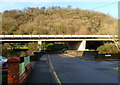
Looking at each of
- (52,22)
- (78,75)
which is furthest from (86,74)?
(52,22)

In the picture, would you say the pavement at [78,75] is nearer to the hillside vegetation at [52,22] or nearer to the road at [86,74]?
the road at [86,74]

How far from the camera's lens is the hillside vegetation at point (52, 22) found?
284 ft

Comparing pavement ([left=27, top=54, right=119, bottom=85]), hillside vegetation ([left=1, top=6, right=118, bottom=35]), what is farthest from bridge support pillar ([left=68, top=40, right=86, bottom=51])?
pavement ([left=27, top=54, right=119, bottom=85])

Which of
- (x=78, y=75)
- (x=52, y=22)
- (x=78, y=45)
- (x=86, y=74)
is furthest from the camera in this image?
(x=52, y=22)

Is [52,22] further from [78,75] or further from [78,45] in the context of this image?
[78,75]

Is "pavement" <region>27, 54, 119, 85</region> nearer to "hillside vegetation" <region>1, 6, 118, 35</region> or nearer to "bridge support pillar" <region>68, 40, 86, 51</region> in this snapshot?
"hillside vegetation" <region>1, 6, 118, 35</region>

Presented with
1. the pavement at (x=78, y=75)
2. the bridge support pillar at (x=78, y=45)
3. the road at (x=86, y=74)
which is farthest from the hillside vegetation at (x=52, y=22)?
the pavement at (x=78, y=75)

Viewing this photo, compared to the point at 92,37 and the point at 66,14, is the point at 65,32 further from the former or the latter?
the point at 66,14

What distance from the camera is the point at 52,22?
→ 11288cm

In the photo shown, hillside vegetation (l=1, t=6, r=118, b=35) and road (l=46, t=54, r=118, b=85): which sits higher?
hillside vegetation (l=1, t=6, r=118, b=35)

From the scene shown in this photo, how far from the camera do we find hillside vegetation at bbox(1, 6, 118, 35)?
284ft

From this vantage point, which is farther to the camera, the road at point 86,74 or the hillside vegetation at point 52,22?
the hillside vegetation at point 52,22

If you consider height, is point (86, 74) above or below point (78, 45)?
below

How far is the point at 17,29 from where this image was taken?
314 ft
